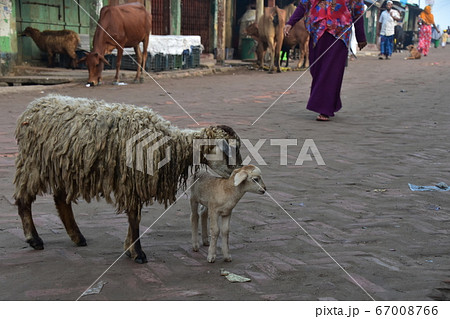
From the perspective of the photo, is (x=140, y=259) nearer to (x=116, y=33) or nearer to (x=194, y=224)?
(x=194, y=224)

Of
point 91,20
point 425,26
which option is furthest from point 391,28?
point 91,20

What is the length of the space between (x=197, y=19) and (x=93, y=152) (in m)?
18.2

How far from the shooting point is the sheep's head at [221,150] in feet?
10.3

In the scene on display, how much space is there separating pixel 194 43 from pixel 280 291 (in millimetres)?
14957

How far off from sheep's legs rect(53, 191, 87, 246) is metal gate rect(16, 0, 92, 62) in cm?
1247

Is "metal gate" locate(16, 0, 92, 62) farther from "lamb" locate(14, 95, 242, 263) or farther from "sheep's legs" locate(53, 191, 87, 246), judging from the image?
"lamb" locate(14, 95, 242, 263)

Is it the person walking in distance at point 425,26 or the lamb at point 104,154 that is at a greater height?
the person walking in distance at point 425,26

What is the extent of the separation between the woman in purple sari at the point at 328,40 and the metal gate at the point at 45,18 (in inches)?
367

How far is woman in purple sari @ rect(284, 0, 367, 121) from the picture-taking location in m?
7.75

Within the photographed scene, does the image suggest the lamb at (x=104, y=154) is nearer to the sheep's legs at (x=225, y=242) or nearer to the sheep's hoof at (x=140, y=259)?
the sheep's hoof at (x=140, y=259)

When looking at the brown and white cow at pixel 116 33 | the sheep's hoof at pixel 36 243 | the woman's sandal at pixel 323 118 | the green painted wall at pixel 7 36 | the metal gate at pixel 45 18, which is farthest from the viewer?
the metal gate at pixel 45 18

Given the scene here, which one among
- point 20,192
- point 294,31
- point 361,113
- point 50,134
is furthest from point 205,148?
point 294,31

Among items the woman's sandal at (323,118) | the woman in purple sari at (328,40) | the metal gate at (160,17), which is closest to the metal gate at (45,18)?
the metal gate at (160,17)

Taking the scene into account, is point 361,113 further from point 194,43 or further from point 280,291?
point 194,43
